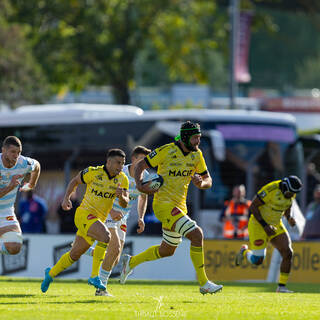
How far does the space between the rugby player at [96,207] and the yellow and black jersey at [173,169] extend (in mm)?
424

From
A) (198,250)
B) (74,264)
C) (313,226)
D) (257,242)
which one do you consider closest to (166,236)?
(198,250)

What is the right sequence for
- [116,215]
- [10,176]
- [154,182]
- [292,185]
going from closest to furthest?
[154,182] < [10,176] < [116,215] < [292,185]

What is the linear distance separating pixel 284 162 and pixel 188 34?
48.0 feet

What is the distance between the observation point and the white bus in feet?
82.7

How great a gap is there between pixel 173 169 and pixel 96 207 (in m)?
1.06

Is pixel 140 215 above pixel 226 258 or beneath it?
above

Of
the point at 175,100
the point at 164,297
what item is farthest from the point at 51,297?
the point at 175,100

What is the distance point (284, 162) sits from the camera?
85.5 feet

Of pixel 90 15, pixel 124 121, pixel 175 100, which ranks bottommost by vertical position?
pixel 175 100

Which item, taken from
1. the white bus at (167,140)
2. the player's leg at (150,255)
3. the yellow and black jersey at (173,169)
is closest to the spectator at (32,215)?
the white bus at (167,140)

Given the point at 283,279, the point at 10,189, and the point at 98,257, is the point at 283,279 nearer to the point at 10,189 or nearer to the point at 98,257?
the point at 98,257

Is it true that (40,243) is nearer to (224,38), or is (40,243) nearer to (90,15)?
(90,15)

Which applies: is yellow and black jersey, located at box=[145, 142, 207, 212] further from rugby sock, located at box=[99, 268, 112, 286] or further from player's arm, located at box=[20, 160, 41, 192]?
player's arm, located at box=[20, 160, 41, 192]

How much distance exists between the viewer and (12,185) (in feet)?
41.1
